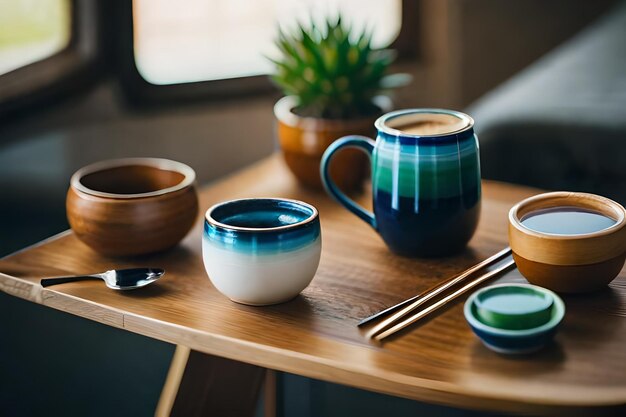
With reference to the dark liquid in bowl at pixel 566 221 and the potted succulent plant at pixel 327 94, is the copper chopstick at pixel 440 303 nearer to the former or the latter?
the dark liquid in bowl at pixel 566 221

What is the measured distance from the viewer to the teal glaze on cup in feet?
1.97

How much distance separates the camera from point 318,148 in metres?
0.99

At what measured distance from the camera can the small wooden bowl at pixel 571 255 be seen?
67 cm

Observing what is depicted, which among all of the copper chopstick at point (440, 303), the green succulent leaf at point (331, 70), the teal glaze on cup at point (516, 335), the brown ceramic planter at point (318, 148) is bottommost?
the copper chopstick at point (440, 303)

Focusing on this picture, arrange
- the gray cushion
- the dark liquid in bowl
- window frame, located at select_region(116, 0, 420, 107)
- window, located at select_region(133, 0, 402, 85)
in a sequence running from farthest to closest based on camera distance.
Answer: window, located at select_region(133, 0, 402, 85)
window frame, located at select_region(116, 0, 420, 107)
the gray cushion
the dark liquid in bowl

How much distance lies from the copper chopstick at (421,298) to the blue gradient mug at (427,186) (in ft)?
0.13

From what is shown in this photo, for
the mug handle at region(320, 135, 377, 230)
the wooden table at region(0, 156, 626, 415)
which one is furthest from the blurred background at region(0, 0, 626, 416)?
the wooden table at region(0, 156, 626, 415)

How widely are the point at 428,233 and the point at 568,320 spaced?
169 millimetres

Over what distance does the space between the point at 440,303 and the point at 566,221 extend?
136 millimetres

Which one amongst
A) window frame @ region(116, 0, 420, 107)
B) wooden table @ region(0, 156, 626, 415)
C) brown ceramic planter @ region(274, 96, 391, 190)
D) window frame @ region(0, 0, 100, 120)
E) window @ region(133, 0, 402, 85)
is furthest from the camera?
window @ region(133, 0, 402, 85)

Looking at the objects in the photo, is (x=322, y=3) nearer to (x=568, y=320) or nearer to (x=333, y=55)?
(x=333, y=55)

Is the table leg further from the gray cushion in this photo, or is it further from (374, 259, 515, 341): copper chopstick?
the gray cushion

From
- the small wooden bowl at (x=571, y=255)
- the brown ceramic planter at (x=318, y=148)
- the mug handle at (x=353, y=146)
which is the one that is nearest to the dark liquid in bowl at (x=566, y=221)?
the small wooden bowl at (x=571, y=255)

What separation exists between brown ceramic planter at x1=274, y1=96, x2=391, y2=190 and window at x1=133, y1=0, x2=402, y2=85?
0.71 meters
